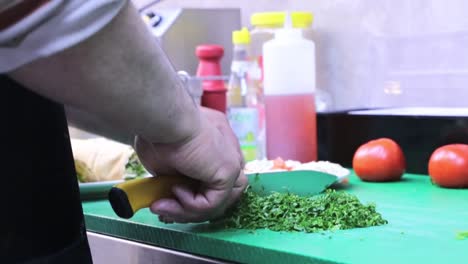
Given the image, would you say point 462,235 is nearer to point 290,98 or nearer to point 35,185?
point 35,185

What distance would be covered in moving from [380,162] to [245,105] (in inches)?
18.6

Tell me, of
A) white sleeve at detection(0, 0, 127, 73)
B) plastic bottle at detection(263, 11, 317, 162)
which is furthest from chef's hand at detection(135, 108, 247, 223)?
plastic bottle at detection(263, 11, 317, 162)

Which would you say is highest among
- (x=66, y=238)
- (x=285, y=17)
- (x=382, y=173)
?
(x=285, y=17)

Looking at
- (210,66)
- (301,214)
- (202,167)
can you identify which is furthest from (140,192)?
(210,66)

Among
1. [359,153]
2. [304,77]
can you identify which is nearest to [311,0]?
[304,77]

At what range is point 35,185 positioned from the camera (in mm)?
772

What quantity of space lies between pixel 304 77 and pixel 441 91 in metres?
0.25

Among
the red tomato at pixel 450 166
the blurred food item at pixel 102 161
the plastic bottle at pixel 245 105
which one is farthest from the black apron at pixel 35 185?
the plastic bottle at pixel 245 105

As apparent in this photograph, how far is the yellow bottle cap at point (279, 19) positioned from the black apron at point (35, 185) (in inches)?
32.7

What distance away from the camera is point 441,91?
1460 mm

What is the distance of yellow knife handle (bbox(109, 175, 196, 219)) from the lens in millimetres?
843

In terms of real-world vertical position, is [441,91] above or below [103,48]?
below

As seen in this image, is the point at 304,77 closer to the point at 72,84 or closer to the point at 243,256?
the point at 243,256

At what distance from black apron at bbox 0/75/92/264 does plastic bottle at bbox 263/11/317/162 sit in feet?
2.23
